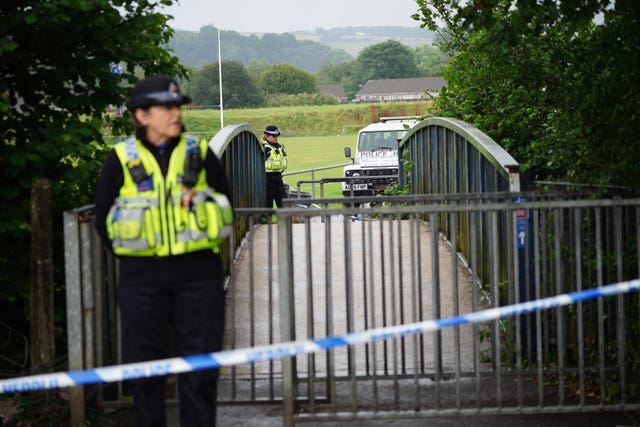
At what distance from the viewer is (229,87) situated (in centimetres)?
14725

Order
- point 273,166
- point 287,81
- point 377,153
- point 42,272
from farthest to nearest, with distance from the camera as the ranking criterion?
1. point 287,81
2. point 377,153
3. point 273,166
4. point 42,272

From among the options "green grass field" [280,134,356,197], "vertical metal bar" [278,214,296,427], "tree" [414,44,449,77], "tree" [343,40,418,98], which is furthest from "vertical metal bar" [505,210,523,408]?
"tree" [343,40,418,98]

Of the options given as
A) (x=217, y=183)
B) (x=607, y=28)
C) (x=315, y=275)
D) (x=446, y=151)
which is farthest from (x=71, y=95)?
(x=446, y=151)

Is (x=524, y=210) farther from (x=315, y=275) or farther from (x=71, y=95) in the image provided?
(x=315, y=275)

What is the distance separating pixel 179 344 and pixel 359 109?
10699cm

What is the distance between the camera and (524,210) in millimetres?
6105

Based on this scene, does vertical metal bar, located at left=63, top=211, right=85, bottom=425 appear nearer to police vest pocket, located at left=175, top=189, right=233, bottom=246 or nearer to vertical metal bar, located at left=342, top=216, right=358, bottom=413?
police vest pocket, located at left=175, top=189, right=233, bottom=246

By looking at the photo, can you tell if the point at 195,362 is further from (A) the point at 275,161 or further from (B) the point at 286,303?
(A) the point at 275,161

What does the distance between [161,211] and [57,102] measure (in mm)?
2326

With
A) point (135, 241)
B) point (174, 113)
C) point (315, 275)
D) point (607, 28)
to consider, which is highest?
point (607, 28)

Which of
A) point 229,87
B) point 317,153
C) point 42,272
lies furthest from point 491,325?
point 229,87

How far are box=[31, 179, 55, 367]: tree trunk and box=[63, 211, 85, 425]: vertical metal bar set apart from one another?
1.10 ft

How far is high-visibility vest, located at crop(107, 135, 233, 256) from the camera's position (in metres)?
5.03

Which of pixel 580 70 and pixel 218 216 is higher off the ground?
pixel 580 70
